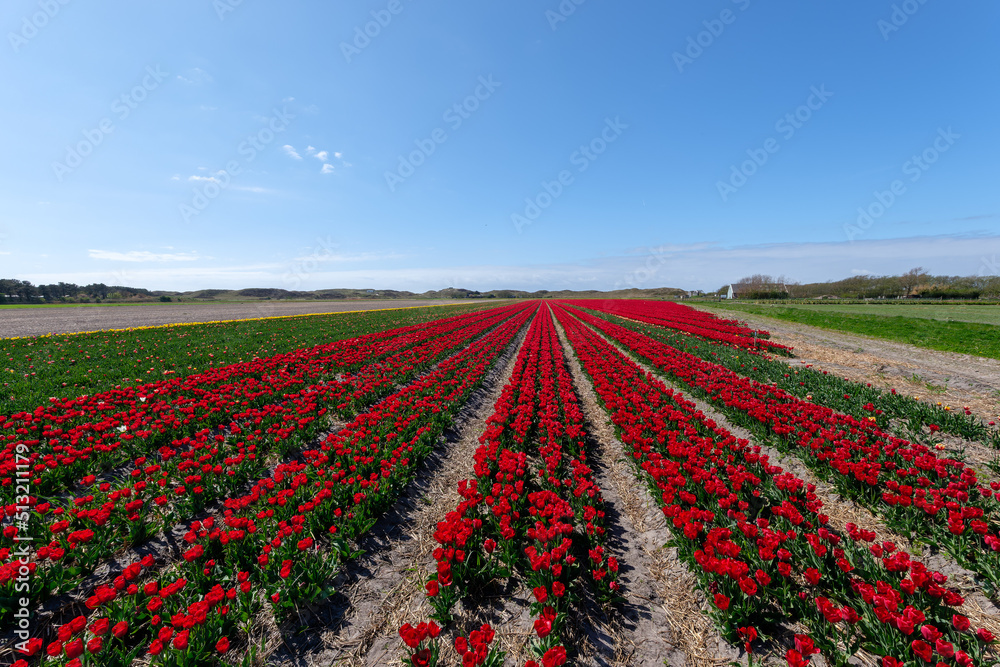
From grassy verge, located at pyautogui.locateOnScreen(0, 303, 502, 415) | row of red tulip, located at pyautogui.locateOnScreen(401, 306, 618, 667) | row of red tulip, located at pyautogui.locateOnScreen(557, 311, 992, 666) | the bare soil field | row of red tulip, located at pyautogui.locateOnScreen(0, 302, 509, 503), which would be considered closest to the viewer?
row of red tulip, located at pyautogui.locateOnScreen(557, 311, 992, 666)

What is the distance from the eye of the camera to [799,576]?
12.5 ft

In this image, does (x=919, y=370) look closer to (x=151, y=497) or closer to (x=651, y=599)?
(x=651, y=599)

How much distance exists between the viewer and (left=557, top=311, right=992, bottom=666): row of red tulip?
8.98 feet

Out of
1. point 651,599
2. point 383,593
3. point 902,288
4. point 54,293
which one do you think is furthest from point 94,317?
point 902,288

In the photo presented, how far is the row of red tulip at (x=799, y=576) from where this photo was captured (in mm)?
2736

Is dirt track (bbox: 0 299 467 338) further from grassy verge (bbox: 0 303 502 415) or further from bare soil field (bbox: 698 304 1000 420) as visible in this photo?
bare soil field (bbox: 698 304 1000 420)

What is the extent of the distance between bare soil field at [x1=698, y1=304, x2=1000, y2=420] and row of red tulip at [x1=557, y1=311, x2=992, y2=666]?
8.22m

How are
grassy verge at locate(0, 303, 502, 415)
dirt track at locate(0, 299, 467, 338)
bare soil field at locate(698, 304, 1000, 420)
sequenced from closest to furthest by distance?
grassy verge at locate(0, 303, 502, 415) < bare soil field at locate(698, 304, 1000, 420) < dirt track at locate(0, 299, 467, 338)

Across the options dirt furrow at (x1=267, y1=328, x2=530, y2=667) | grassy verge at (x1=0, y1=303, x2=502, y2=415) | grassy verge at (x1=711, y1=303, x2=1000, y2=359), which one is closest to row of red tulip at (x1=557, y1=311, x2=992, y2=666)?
dirt furrow at (x1=267, y1=328, x2=530, y2=667)

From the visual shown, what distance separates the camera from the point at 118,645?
2959 mm

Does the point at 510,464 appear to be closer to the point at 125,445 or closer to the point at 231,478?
the point at 231,478

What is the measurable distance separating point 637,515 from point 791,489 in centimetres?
200

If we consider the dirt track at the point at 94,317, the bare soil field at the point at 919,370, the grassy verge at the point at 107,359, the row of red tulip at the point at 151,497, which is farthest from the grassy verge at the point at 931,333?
the dirt track at the point at 94,317

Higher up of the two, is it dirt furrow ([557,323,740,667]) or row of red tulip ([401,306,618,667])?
row of red tulip ([401,306,618,667])
